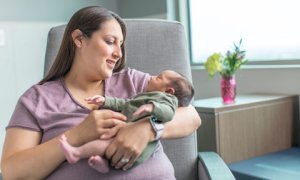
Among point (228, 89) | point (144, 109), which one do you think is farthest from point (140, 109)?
point (228, 89)

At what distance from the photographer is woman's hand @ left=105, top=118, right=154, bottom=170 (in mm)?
998

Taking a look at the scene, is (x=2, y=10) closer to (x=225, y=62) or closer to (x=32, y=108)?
(x=225, y=62)

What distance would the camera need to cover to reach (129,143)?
3.27ft

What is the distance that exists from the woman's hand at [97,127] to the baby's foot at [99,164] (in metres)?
0.06

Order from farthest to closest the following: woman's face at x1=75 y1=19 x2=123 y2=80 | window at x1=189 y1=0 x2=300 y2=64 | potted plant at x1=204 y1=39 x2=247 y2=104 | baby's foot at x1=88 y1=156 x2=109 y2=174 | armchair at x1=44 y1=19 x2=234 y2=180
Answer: window at x1=189 y1=0 x2=300 y2=64, potted plant at x1=204 y1=39 x2=247 y2=104, armchair at x1=44 y1=19 x2=234 y2=180, woman's face at x1=75 y1=19 x2=123 y2=80, baby's foot at x1=88 y1=156 x2=109 y2=174

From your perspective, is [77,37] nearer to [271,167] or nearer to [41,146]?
[41,146]

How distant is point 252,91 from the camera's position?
232 cm

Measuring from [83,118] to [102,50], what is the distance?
209 mm

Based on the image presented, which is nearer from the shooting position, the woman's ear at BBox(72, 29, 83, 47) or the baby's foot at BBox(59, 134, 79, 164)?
the baby's foot at BBox(59, 134, 79, 164)

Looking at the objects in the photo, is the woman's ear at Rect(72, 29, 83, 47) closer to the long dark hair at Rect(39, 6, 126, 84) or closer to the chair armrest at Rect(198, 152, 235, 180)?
the long dark hair at Rect(39, 6, 126, 84)

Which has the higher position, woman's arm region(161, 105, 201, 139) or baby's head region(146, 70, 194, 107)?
baby's head region(146, 70, 194, 107)

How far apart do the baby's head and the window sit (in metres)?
1.16

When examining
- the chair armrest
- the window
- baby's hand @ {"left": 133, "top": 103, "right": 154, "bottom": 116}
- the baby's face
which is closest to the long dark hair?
the baby's face

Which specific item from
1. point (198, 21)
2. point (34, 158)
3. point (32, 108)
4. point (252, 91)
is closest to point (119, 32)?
point (32, 108)
